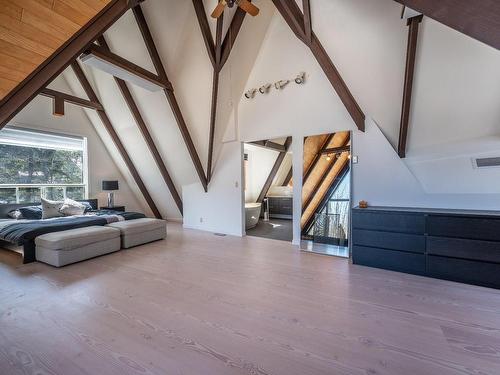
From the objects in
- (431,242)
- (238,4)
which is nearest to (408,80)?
(431,242)

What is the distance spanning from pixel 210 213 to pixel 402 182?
402 centimetres

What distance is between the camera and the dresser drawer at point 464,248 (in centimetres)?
260

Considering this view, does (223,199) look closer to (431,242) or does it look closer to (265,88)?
(265,88)

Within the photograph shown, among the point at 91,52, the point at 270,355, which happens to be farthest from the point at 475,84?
the point at 91,52

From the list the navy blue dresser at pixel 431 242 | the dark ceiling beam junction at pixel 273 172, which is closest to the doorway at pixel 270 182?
the dark ceiling beam junction at pixel 273 172

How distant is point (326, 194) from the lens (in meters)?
5.26

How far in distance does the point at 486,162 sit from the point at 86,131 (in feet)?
27.2

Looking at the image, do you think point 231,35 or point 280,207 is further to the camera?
point 280,207

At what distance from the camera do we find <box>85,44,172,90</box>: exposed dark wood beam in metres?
3.14

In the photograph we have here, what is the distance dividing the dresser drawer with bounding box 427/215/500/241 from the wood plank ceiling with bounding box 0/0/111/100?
4.32 metres

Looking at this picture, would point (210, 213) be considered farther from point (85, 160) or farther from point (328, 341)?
point (328, 341)

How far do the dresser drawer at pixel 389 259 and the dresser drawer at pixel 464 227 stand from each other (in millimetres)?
392

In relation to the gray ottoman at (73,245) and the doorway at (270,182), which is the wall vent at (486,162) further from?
the gray ottoman at (73,245)

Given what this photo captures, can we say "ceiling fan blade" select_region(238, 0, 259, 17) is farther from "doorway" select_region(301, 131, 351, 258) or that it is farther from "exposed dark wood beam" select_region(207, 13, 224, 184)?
"doorway" select_region(301, 131, 351, 258)
